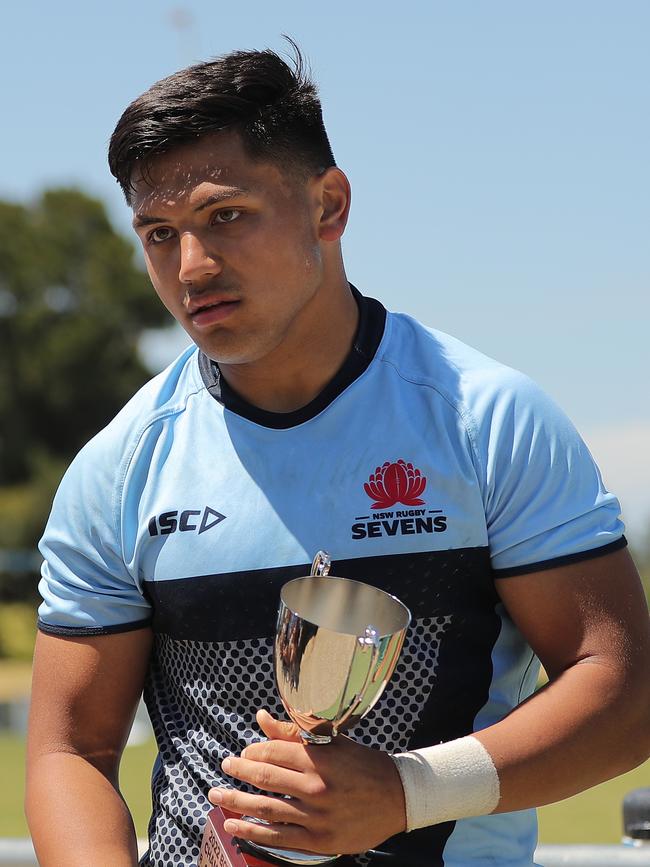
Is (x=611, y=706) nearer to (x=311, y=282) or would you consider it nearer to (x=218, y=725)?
(x=218, y=725)

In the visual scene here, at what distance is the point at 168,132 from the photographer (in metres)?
2.32

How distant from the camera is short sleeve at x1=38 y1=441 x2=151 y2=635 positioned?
7.99 ft

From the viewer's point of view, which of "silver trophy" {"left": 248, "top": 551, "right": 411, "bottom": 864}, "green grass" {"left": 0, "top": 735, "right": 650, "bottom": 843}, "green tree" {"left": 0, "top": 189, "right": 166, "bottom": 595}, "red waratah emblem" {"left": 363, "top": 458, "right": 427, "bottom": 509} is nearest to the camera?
"silver trophy" {"left": 248, "top": 551, "right": 411, "bottom": 864}

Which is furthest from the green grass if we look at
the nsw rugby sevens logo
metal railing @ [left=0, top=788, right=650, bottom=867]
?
the nsw rugby sevens logo

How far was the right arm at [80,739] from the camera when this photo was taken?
2.36 metres

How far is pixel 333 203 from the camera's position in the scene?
2.50m

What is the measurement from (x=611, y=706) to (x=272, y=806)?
0.60 metres

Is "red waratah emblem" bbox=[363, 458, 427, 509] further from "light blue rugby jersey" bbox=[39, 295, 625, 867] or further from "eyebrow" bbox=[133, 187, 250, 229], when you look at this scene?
"eyebrow" bbox=[133, 187, 250, 229]

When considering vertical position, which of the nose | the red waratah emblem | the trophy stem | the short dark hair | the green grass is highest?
the short dark hair

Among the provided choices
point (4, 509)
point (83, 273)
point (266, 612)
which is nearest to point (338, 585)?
point (266, 612)

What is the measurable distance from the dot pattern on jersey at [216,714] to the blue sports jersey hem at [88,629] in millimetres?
59

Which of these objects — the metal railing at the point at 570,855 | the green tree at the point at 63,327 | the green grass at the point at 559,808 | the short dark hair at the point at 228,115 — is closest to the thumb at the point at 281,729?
the metal railing at the point at 570,855

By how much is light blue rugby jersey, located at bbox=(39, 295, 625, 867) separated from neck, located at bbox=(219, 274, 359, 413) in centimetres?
4

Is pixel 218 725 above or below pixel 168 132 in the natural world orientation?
below
